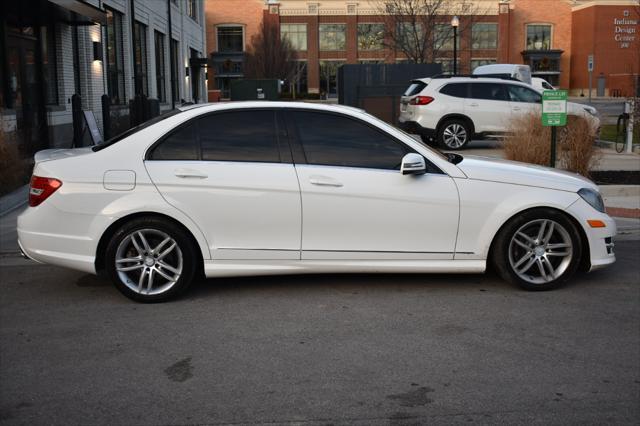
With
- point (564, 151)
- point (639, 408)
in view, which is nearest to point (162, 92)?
point (564, 151)

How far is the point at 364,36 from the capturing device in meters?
76.4

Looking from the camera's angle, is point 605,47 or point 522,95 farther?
point 605,47

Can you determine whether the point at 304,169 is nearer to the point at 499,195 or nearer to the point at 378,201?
the point at 378,201

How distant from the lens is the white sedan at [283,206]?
5.89 m

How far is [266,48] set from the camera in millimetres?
63625

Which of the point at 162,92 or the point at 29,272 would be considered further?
the point at 162,92

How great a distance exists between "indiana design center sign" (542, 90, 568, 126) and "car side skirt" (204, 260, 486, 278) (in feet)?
14.8

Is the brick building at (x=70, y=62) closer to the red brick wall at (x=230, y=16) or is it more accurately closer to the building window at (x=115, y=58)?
the building window at (x=115, y=58)

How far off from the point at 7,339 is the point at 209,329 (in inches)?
54.5

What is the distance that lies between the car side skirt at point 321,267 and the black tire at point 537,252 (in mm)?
340

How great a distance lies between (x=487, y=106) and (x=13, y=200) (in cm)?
1188

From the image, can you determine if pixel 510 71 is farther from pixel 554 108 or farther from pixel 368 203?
pixel 368 203

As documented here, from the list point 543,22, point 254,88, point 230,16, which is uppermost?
point 230,16

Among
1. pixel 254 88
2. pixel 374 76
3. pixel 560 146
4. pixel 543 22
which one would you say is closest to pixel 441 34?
pixel 254 88
